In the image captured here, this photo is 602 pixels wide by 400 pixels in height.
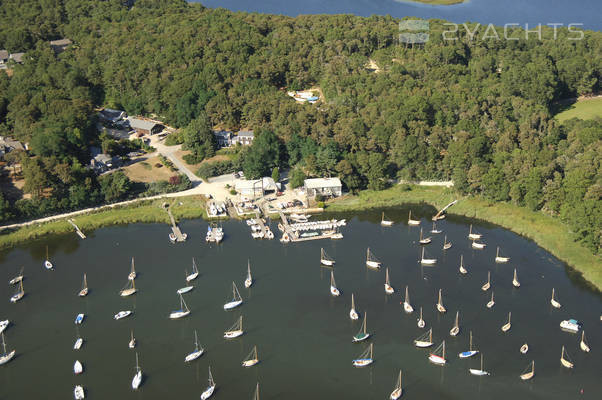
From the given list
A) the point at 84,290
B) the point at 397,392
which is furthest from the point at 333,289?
the point at 84,290

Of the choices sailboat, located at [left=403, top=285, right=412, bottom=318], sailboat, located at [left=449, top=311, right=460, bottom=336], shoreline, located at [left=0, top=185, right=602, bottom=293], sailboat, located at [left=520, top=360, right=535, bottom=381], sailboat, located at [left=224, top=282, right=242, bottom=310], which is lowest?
sailboat, located at [left=520, top=360, right=535, bottom=381]

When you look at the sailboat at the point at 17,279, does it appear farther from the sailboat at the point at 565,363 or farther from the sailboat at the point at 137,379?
the sailboat at the point at 565,363

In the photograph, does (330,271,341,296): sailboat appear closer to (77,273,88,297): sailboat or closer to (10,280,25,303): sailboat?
(77,273,88,297): sailboat

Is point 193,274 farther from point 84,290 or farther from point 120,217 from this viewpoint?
point 120,217

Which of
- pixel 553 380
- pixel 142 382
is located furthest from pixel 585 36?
pixel 142 382

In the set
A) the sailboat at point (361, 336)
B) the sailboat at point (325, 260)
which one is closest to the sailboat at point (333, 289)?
the sailboat at point (325, 260)

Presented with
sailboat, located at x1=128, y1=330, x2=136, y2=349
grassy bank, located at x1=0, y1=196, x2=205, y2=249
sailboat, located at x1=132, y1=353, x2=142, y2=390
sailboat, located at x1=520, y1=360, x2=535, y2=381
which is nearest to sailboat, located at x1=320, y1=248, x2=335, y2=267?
grassy bank, located at x1=0, y1=196, x2=205, y2=249
